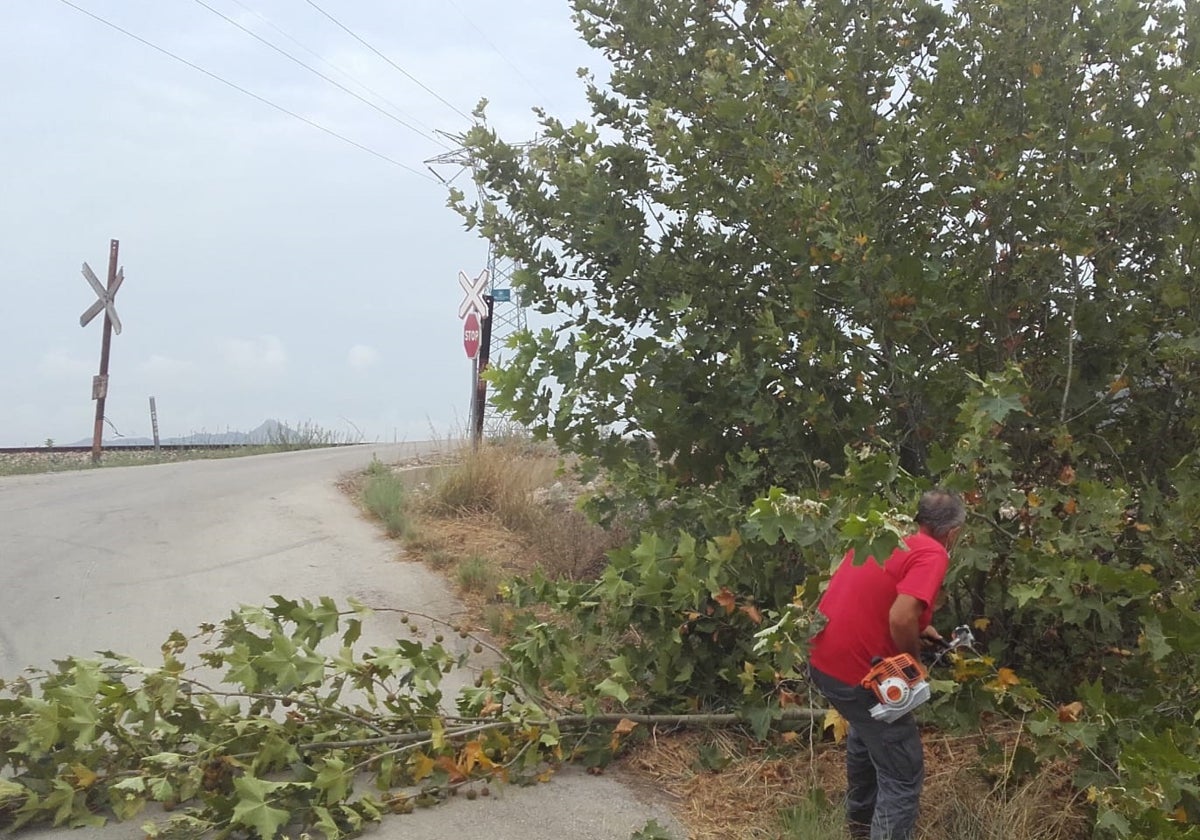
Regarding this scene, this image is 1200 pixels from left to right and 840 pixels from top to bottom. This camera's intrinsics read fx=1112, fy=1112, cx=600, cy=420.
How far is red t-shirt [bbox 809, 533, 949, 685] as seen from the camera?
410 cm

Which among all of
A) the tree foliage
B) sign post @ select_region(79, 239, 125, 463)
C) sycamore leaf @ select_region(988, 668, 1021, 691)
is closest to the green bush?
the tree foliage

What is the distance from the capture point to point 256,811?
14.7 ft

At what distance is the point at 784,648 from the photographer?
14.2ft

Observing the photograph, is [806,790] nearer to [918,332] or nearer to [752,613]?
[752,613]

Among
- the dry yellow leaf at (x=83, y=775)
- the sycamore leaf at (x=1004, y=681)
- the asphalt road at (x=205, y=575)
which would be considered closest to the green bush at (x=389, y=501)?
the asphalt road at (x=205, y=575)

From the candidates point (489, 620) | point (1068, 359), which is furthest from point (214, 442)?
point (1068, 359)

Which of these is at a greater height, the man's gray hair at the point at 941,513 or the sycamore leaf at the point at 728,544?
the man's gray hair at the point at 941,513

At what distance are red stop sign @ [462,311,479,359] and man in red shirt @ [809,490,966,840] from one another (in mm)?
10796

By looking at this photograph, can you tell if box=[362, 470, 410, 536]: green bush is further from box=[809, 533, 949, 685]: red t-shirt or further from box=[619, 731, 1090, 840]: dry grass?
box=[809, 533, 949, 685]: red t-shirt

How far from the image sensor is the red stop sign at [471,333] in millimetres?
14703

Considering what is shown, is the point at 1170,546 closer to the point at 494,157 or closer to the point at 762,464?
the point at 762,464

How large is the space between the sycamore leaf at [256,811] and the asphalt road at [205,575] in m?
0.46

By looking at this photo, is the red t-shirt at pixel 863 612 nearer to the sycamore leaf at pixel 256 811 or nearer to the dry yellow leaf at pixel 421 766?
the dry yellow leaf at pixel 421 766

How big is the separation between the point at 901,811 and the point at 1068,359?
236 cm
